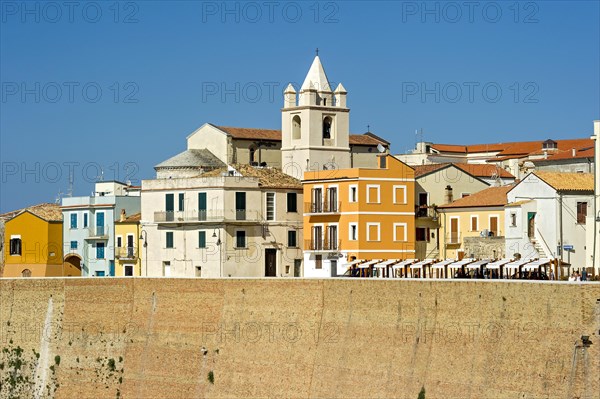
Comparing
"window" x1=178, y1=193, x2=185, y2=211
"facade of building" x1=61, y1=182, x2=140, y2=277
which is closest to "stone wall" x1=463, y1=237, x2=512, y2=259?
"window" x1=178, y1=193, x2=185, y2=211

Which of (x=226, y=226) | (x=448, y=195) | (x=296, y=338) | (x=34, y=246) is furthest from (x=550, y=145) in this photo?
(x=296, y=338)

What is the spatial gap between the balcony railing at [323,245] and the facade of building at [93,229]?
12.5 meters

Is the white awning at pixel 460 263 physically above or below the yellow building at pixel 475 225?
below

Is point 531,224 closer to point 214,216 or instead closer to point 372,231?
point 372,231

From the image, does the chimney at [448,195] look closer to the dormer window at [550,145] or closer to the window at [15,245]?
the dormer window at [550,145]

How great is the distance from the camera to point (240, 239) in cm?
7412

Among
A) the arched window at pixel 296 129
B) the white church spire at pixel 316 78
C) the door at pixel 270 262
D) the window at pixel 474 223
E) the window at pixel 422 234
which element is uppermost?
the white church spire at pixel 316 78

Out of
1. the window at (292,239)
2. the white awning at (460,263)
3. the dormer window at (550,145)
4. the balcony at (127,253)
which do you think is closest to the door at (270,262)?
the window at (292,239)

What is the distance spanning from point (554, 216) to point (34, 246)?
32.5 meters

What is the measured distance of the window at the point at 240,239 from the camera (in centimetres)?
7406

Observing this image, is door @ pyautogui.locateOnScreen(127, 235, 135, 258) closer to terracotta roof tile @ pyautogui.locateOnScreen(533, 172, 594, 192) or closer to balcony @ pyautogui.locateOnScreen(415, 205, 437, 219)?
balcony @ pyautogui.locateOnScreen(415, 205, 437, 219)

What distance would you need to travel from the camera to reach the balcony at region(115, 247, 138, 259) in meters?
79.5

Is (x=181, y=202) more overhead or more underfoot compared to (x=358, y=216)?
more overhead

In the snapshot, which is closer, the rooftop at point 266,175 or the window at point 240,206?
the window at point 240,206
